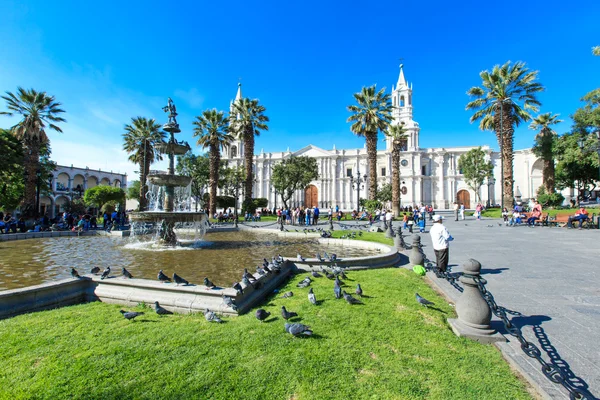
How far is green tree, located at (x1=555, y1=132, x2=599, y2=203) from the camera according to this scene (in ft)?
92.1

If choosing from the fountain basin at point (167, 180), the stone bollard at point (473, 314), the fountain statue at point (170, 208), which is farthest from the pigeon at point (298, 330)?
the fountain basin at point (167, 180)

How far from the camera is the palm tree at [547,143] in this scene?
3134cm

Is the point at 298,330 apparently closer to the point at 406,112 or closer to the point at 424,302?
the point at 424,302

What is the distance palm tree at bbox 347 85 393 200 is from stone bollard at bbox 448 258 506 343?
2364cm

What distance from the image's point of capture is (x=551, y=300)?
15.2ft

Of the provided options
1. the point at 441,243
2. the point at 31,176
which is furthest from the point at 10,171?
the point at 441,243

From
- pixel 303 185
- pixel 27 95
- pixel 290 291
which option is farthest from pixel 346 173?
pixel 290 291

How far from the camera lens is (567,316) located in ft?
13.1

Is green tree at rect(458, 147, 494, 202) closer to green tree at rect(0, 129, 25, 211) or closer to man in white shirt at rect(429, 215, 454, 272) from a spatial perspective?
man in white shirt at rect(429, 215, 454, 272)

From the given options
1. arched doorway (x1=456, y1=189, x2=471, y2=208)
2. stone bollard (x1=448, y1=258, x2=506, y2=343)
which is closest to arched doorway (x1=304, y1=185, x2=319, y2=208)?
arched doorway (x1=456, y1=189, x2=471, y2=208)

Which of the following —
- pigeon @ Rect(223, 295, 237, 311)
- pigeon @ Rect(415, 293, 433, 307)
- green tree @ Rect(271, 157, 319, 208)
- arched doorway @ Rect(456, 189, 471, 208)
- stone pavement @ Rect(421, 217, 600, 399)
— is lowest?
stone pavement @ Rect(421, 217, 600, 399)

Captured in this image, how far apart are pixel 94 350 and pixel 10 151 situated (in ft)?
84.4

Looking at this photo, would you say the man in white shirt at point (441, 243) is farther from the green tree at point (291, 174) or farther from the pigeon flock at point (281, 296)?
the green tree at point (291, 174)

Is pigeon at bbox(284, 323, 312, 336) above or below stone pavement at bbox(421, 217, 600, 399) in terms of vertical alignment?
above
